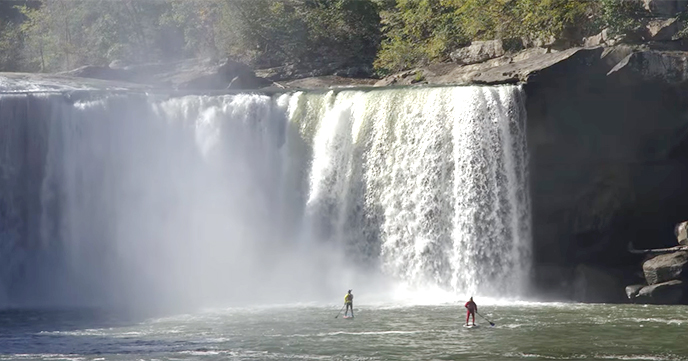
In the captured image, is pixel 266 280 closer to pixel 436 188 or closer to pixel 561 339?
pixel 436 188

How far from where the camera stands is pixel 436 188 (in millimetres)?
42094

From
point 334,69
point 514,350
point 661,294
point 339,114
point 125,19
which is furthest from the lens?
point 125,19

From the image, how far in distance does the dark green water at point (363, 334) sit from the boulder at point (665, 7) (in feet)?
42.3

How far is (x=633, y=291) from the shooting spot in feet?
130

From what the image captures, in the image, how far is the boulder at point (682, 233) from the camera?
132 feet

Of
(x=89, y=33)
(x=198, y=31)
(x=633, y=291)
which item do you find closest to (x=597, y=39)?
(x=633, y=291)

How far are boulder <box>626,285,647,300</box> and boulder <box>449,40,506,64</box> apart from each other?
14704 millimetres

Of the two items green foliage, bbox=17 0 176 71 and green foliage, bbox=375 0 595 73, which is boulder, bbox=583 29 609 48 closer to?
green foliage, bbox=375 0 595 73

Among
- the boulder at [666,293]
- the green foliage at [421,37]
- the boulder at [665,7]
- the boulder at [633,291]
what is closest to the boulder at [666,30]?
the boulder at [665,7]

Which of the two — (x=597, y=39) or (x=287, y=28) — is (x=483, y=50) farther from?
(x=287, y=28)

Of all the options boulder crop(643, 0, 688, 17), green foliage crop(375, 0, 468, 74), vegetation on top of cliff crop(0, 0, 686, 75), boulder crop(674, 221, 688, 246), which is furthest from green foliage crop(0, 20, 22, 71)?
boulder crop(674, 221, 688, 246)

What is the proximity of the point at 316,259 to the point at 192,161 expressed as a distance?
21.1 feet

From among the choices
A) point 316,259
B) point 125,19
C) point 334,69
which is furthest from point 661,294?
point 125,19

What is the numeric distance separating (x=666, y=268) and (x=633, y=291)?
1.33 m
